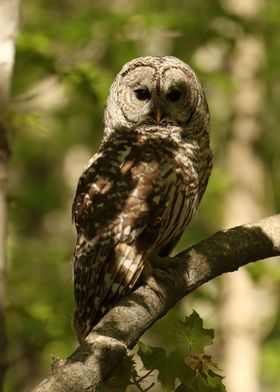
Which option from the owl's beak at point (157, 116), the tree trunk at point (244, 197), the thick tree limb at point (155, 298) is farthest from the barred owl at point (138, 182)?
the tree trunk at point (244, 197)

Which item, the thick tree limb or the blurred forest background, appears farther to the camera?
the blurred forest background

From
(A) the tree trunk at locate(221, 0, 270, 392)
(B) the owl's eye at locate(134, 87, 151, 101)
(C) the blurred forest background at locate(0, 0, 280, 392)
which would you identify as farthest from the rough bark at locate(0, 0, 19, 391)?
(A) the tree trunk at locate(221, 0, 270, 392)

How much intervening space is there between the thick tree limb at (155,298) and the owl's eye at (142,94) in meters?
1.31

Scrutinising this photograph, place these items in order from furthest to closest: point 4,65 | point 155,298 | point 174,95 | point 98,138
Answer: point 98,138
point 174,95
point 4,65
point 155,298

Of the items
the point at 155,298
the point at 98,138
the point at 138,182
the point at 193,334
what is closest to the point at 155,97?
the point at 138,182

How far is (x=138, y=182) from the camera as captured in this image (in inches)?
196

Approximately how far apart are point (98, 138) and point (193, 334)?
43.4 ft

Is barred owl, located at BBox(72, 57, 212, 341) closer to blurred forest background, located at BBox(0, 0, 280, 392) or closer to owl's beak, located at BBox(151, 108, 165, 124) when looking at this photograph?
owl's beak, located at BBox(151, 108, 165, 124)

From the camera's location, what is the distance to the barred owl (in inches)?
194

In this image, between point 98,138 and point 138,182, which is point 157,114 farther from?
point 98,138

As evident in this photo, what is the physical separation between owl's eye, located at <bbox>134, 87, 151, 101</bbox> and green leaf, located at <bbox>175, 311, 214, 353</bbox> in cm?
229

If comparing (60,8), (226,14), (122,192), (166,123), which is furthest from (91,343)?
(60,8)

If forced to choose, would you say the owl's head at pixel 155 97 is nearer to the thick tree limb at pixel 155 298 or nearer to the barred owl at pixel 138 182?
the barred owl at pixel 138 182

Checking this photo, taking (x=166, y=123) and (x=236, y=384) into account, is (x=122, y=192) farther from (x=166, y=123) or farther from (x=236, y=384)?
(x=236, y=384)
